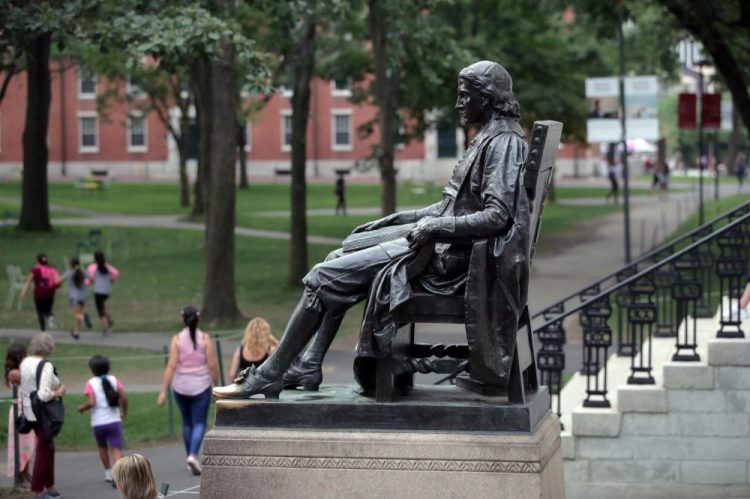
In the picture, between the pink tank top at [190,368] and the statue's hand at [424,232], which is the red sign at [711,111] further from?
the statue's hand at [424,232]

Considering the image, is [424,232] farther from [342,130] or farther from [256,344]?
[342,130]

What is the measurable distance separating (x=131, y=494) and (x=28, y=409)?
6.34m

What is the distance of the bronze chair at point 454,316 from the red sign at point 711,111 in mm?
22272

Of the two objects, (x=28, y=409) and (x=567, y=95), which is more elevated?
(x=567, y=95)

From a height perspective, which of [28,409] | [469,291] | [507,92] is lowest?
[28,409]

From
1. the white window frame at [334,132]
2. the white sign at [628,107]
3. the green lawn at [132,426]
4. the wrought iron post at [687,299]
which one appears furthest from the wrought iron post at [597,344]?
the white window frame at [334,132]

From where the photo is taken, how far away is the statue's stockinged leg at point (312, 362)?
8492 mm

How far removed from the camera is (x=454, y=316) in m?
8.17

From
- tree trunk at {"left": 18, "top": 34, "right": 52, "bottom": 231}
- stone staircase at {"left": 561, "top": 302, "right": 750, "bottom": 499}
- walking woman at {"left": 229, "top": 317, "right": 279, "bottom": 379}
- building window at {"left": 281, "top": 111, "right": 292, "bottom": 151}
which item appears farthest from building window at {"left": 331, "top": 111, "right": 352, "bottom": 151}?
stone staircase at {"left": 561, "top": 302, "right": 750, "bottom": 499}

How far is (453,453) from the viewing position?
795cm

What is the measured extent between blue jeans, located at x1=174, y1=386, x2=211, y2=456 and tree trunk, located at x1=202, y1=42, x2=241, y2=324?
1047 centimetres

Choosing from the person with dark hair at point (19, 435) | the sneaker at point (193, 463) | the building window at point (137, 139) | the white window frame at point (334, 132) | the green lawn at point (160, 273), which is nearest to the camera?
the person with dark hair at point (19, 435)

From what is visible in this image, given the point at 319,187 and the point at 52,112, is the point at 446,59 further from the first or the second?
the point at 52,112

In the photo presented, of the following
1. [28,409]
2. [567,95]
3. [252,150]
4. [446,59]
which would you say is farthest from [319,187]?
[28,409]
